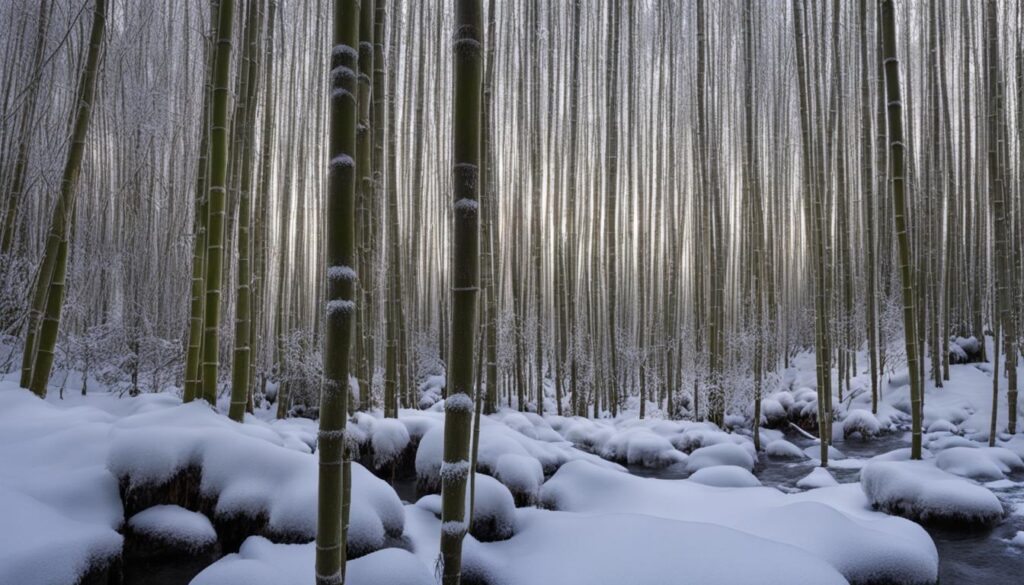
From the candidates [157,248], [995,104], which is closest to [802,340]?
[995,104]

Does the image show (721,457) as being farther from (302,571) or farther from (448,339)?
(302,571)

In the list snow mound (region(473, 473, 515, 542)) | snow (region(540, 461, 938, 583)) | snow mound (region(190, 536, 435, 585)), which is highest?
snow mound (region(190, 536, 435, 585))

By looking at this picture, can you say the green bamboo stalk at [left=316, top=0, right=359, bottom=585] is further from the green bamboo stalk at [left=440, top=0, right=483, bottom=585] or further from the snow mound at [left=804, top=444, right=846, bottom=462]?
the snow mound at [left=804, top=444, right=846, bottom=462]

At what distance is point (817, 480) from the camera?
3.94 meters

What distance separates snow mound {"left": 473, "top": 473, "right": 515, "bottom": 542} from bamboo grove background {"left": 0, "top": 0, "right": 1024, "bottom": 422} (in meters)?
0.93

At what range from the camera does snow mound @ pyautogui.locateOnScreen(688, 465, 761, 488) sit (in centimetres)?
350

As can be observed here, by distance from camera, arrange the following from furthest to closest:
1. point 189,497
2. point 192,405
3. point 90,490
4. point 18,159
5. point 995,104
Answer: point 995,104 < point 18,159 < point 192,405 < point 189,497 < point 90,490

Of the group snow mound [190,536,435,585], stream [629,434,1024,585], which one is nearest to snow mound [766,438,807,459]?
stream [629,434,1024,585]

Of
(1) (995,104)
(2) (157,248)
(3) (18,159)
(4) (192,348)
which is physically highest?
(1) (995,104)

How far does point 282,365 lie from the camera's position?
619cm

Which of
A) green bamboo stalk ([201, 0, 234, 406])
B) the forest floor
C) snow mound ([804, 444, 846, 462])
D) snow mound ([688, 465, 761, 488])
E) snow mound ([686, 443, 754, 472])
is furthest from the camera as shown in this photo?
snow mound ([804, 444, 846, 462])

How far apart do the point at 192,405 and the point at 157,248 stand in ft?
10.1

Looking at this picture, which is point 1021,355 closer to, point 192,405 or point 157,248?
point 192,405

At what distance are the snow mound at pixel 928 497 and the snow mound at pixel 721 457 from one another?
1.09m
